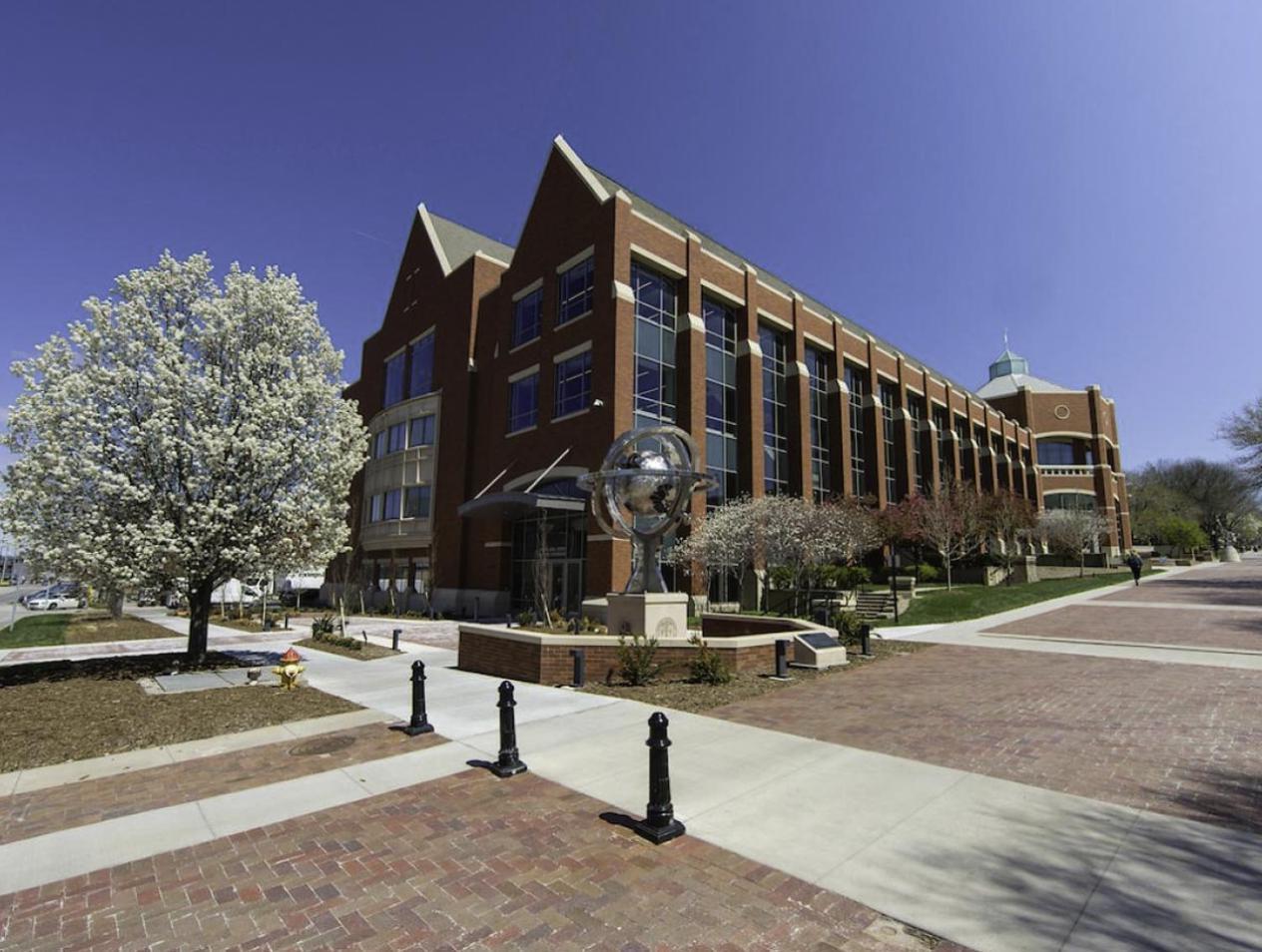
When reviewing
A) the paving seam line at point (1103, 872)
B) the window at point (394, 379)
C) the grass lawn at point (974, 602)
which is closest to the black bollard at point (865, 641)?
the grass lawn at point (974, 602)

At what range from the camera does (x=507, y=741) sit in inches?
275

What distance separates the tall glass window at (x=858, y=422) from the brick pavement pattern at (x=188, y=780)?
38313mm

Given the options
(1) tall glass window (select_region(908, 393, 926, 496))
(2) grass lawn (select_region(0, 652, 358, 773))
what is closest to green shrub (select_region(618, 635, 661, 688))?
(2) grass lawn (select_region(0, 652, 358, 773))

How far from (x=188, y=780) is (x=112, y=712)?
176 inches

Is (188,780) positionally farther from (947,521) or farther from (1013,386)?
(1013,386)

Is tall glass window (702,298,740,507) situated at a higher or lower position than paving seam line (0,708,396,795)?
higher

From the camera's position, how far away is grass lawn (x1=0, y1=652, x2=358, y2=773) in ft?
27.5

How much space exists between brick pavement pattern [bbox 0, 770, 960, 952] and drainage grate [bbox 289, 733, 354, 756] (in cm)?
255

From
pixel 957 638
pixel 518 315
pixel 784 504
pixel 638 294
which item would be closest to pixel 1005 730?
pixel 957 638

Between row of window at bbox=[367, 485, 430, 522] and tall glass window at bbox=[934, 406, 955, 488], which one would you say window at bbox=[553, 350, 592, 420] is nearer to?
row of window at bbox=[367, 485, 430, 522]

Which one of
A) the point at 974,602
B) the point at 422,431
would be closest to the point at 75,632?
the point at 422,431

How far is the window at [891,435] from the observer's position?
4502 cm

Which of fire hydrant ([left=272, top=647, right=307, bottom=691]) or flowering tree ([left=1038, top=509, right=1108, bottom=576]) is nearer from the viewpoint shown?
fire hydrant ([left=272, top=647, right=307, bottom=691])

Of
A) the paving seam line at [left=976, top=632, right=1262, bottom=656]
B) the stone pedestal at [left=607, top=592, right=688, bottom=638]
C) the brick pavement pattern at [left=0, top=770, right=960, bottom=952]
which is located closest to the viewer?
the brick pavement pattern at [left=0, top=770, right=960, bottom=952]
